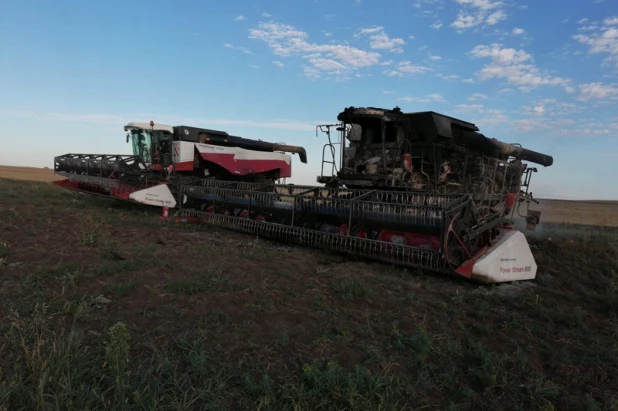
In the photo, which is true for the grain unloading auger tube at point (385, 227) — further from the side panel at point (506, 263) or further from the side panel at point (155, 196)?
the side panel at point (155, 196)

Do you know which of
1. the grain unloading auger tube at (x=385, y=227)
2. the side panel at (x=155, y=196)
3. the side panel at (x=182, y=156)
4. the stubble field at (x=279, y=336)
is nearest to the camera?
the stubble field at (x=279, y=336)

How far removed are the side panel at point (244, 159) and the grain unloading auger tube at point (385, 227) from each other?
4388 mm

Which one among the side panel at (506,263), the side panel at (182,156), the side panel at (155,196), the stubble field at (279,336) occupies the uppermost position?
the side panel at (182,156)

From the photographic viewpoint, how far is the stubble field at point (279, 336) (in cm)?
231

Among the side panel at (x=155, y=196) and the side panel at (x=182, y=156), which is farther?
the side panel at (x=182, y=156)

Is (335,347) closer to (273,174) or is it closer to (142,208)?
(142,208)

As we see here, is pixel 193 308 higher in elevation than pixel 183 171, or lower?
lower

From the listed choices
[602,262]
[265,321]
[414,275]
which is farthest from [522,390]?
[602,262]

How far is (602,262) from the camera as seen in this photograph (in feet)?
23.6

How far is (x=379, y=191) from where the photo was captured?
6645 mm

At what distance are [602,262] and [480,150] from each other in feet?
11.5

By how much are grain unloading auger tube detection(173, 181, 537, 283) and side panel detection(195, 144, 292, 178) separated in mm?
4388

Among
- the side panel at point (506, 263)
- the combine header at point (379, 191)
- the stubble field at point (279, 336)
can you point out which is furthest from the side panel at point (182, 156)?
the side panel at point (506, 263)

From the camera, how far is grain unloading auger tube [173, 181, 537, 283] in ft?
17.8
